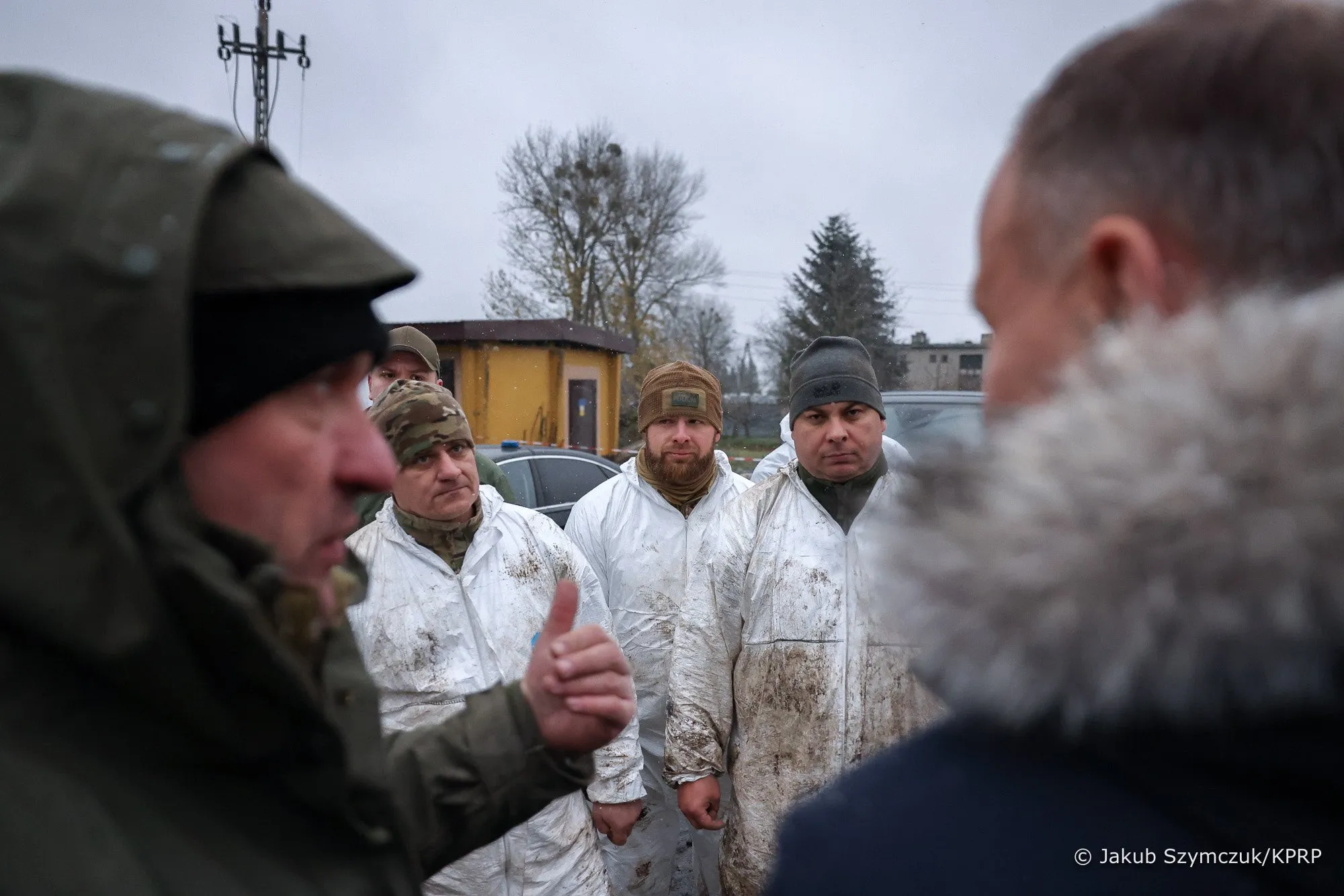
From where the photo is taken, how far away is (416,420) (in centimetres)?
294

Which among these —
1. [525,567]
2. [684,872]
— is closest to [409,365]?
[525,567]

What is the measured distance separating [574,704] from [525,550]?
1.61 m

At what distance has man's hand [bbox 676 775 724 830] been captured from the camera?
310 centimetres

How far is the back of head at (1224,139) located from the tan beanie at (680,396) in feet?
11.5

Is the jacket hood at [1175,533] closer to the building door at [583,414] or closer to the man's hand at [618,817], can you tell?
the man's hand at [618,817]

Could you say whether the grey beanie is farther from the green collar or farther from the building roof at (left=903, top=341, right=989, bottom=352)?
the building roof at (left=903, top=341, right=989, bottom=352)

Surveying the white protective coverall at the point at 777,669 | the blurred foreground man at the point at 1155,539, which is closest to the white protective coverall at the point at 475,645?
the white protective coverall at the point at 777,669

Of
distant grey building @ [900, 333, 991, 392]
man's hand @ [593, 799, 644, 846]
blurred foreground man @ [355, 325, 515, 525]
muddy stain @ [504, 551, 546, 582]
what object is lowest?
man's hand @ [593, 799, 644, 846]

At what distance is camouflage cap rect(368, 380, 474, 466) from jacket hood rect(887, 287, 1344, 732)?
245cm

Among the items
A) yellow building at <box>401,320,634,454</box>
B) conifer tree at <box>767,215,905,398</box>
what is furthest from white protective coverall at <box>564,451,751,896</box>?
conifer tree at <box>767,215,905,398</box>

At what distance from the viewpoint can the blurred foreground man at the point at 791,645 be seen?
9.49ft

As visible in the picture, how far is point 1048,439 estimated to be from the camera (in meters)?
0.68

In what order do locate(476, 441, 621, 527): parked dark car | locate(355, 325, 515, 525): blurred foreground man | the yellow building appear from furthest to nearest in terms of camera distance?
the yellow building → locate(476, 441, 621, 527): parked dark car → locate(355, 325, 515, 525): blurred foreground man

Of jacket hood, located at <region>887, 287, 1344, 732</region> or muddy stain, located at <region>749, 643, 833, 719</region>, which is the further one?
muddy stain, located at <region>749, 643, 833, 719</region>
